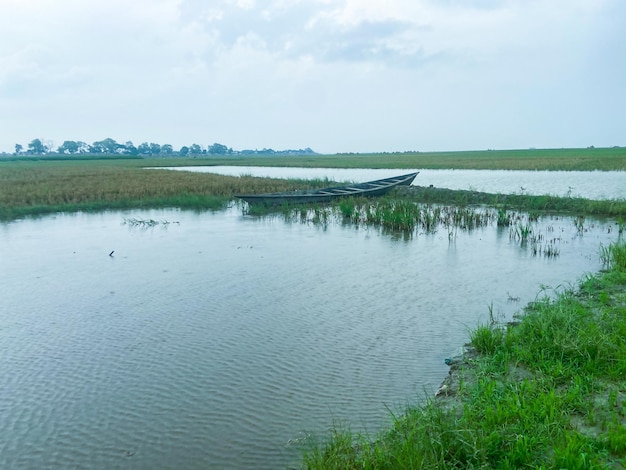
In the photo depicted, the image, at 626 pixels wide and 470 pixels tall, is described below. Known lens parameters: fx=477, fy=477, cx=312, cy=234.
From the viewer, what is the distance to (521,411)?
12.8 ft

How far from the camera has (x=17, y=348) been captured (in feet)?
21.5

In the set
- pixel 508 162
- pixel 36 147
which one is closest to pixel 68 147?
pixel 36 147

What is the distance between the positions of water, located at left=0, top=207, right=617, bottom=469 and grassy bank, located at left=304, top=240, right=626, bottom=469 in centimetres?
50

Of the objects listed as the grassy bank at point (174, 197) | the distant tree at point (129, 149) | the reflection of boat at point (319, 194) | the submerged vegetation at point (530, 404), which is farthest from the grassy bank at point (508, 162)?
the distant tree at point (129, 149)

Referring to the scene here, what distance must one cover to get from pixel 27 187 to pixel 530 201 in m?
24.4

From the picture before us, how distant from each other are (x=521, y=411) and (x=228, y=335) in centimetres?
421

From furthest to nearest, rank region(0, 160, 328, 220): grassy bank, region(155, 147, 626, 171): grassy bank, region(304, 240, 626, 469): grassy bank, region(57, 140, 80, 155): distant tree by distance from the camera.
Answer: region(57, 140, 80, 155): distant tree
region(155, 147, 626, 171): grassy bank
region(0, 160, 328, 220): grassy bank
region(304, 240, 626, 469): grassy bank

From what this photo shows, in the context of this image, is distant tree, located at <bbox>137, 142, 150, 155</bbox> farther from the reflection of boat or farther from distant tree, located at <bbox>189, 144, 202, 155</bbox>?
the reflection of boat

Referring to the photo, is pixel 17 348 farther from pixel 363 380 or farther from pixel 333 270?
pixel 333 270

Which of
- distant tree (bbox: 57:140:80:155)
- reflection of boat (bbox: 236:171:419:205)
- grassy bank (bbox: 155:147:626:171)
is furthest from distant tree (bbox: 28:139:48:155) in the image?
reflection of boat (bbox: 236:171:419:205)

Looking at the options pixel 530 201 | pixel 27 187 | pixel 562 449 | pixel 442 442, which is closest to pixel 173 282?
pixel 442 442

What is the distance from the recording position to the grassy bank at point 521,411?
348cm

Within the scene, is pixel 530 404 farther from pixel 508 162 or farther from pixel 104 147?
pixel 104 147

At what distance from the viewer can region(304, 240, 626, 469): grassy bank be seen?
11.4ft
